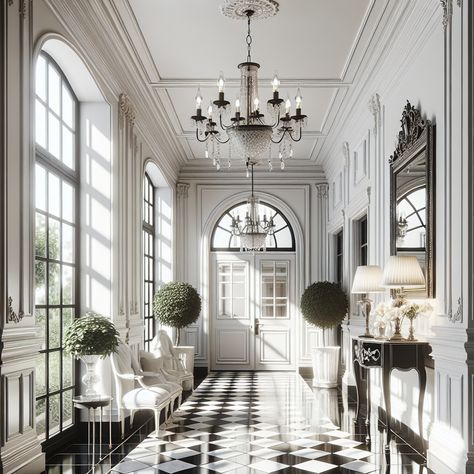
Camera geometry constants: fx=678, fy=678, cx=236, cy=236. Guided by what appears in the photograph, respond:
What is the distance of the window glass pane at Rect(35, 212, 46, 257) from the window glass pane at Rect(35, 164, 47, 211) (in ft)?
0.30

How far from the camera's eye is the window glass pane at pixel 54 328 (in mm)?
5973

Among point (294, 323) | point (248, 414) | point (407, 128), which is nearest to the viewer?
point (407, 128)

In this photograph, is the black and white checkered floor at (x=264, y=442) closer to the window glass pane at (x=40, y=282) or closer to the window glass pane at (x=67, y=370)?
the window glass pane at (x=67, y=370)

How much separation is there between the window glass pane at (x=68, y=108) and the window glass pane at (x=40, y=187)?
36.0 inches

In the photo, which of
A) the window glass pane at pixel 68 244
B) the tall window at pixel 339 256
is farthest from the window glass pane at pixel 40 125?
the tall window at pixel 339 256

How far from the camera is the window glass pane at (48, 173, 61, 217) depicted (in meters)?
6.07

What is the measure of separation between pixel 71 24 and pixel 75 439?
3.75 m

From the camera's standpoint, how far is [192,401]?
905 centimetres

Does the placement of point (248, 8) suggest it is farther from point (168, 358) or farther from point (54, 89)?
point (168, 358)

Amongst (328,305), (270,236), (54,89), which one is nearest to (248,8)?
(54,89)

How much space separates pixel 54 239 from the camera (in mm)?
6172

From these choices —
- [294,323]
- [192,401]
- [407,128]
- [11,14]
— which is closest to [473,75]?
[407,128]

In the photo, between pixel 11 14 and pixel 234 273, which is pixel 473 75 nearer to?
pixel 11 14

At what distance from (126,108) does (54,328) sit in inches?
116
